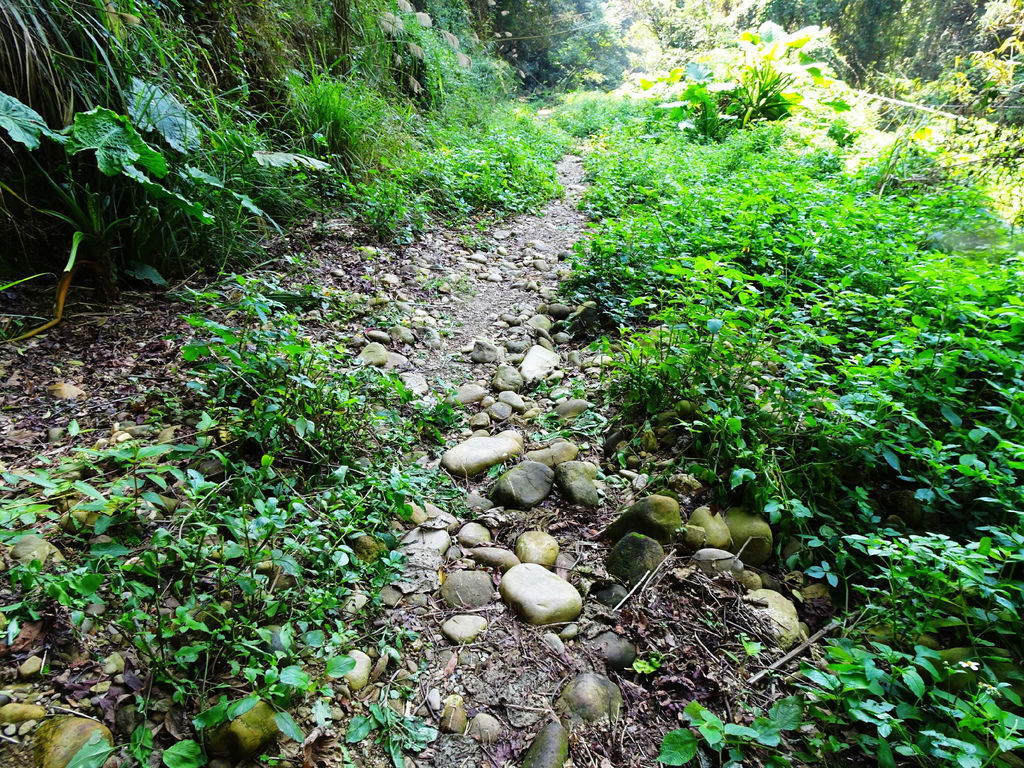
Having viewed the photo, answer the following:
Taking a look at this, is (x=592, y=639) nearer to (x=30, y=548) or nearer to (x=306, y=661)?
(x=306, y=661)

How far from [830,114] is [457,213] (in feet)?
21.9

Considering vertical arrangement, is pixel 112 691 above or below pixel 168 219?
below

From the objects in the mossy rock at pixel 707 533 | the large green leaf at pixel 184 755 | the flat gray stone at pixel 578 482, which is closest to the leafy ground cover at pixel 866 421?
the mossy rock at pixel 707 533

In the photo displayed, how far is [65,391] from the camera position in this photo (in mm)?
1975

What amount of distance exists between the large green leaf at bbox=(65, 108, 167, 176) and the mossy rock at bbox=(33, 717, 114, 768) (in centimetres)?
196

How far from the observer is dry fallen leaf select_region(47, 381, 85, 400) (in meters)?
1.96

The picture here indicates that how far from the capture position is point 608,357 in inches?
110

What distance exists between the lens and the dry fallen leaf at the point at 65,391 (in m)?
1.96

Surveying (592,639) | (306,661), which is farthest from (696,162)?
(306,661)

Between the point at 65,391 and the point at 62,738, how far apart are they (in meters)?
1.41

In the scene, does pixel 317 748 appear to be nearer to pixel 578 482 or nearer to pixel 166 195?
pixel 578 482

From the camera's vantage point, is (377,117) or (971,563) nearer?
(971,563)

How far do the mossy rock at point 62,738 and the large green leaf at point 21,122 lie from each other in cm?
199

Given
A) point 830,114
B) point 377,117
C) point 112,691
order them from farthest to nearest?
point 830,114 < point 377,117 < point 112,691
